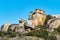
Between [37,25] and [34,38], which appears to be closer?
[34,38]

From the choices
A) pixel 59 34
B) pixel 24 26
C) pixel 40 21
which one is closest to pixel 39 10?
pixel 40 21

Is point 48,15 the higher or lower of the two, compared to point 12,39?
higher

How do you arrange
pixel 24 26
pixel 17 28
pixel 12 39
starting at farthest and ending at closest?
1. pixel 24 26
2. pixel 17 28
3. pixel 12 39

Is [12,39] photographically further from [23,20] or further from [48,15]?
[48,15]

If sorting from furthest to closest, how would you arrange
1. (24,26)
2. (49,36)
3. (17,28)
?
(24,26) → (17,28) → (49,36)

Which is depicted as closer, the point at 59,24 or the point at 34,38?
the point at 34,38

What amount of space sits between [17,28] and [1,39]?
12.1 m

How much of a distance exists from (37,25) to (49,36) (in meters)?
17.7

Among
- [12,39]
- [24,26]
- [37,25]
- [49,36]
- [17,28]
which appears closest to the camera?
[12,39]

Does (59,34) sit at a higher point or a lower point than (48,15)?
lower

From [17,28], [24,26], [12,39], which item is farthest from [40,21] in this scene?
[12,39]

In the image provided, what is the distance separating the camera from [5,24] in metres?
59.7

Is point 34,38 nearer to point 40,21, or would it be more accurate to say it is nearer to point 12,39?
point 12,39

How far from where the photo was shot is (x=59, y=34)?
42344 millimetres
